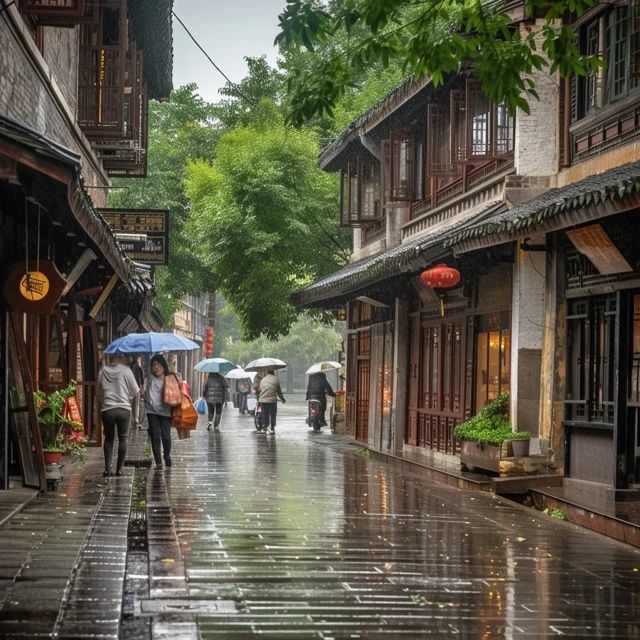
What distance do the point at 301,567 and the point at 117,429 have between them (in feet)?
27.1

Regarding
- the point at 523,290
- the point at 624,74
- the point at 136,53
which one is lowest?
the point at 523,290

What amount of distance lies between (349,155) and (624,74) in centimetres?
1629

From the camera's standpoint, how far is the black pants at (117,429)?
690 inches

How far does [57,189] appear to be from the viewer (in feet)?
34.8

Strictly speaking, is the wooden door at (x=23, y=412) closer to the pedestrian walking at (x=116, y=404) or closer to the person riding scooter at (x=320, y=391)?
the pedestrian walking at (x=116, y=404)

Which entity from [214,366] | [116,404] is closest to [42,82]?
[116,404]

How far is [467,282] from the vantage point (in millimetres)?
21312

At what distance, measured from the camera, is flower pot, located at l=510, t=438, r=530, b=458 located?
17359 mm

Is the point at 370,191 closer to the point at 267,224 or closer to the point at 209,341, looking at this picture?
the point at 267,224

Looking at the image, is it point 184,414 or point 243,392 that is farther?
point 243,392

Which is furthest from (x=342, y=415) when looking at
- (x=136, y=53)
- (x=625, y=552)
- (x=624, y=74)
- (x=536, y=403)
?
(x=625, y=552)

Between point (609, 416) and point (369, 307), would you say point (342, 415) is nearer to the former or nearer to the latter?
point (369, 307)

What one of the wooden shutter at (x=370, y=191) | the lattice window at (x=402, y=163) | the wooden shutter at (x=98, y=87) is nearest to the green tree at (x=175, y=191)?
the wooden shutter at (x=370, y=191)

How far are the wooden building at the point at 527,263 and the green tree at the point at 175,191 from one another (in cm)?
1568
